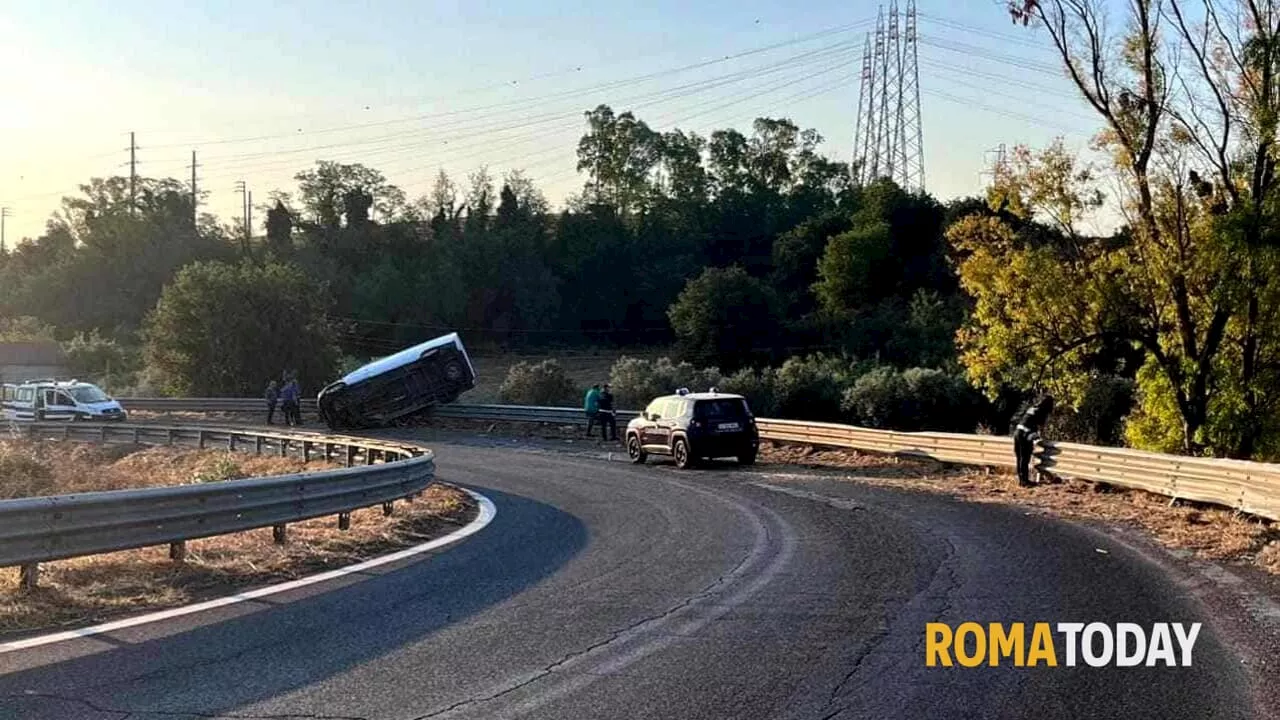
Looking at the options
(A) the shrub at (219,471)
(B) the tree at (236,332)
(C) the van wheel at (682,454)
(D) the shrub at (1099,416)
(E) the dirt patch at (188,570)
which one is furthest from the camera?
(B) the tree at (236,332)

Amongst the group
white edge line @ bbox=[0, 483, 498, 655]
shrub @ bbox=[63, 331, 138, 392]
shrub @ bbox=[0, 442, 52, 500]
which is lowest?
shrub @ bbox=[0, 442, 52, 500]

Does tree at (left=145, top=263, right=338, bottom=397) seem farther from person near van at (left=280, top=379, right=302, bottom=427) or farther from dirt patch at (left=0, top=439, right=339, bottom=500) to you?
dirt patch at (left=0, top=439, right=339, bottom=500)

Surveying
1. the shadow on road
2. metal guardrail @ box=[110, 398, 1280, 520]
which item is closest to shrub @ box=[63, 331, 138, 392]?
metal guardrail @ box=[110, 398, 1280, 520]

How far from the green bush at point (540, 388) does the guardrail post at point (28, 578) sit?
38.9 m

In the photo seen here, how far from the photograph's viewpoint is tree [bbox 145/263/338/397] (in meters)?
54.8

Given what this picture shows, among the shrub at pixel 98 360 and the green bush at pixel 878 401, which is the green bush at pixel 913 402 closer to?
the green bush at pixel 878 401

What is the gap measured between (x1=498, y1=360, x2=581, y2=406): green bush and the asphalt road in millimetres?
34931

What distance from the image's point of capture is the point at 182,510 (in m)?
9.97

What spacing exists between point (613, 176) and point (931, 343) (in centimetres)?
5524

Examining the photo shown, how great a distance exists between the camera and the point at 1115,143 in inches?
940

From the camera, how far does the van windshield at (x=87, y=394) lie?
4166cm

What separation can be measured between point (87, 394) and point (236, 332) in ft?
43.1

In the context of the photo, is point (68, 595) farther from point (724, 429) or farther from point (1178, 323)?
point (1178, 323)

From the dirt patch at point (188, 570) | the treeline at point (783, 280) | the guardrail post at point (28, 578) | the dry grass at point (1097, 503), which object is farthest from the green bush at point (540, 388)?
the guardrail post at point (28, 578)
